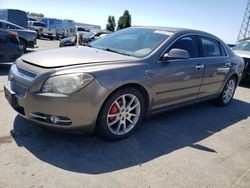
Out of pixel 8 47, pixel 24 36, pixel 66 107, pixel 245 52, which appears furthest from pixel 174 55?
pixel 24 36

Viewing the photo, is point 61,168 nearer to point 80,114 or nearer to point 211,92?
point 80,114

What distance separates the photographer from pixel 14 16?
19922mm

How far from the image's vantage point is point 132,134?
4.14 meters

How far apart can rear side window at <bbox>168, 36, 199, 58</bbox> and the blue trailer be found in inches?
695

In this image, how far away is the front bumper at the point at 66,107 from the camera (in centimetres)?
325

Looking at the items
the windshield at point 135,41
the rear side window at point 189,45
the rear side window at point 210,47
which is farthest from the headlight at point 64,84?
the rear side window at point 210,47

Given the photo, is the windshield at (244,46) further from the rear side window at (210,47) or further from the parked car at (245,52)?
the rear side window at (210,47)

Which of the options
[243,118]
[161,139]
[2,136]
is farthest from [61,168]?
[243,118]

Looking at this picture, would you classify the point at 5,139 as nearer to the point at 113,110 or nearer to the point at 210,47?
the point at 113,110

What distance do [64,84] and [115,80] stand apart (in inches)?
24.7

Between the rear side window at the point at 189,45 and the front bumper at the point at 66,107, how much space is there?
1822 millimetres

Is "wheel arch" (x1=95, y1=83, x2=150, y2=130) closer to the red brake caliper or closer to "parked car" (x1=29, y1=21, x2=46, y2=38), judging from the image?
→ the red brake caliper

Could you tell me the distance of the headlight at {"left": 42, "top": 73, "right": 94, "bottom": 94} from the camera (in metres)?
3.26

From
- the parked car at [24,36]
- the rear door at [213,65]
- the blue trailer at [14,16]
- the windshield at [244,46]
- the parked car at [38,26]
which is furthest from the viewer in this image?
the parked car at [38,26]
